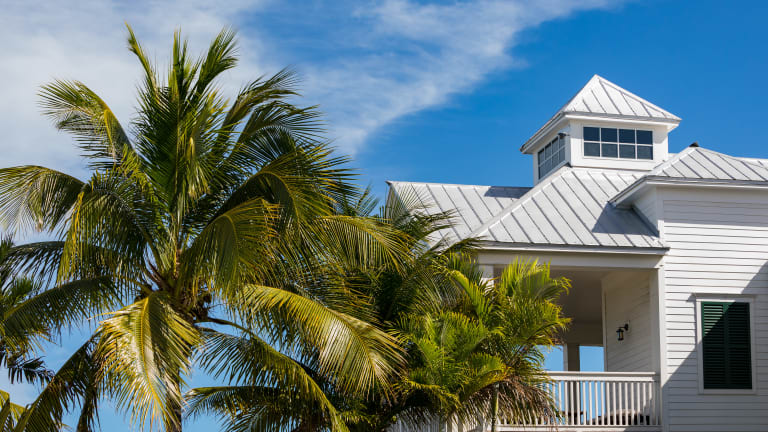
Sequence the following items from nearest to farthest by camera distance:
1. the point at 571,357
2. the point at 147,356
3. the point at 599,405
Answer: the point at 147,356, the point at 599,405, the point at 571,357

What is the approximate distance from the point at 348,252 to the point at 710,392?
807 centimetres

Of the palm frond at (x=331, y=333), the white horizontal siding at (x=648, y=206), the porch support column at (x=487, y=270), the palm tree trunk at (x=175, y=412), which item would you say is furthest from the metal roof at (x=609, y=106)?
the palm tree trunk at (x=175, y=412)

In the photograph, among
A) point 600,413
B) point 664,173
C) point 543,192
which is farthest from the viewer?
point 543,192

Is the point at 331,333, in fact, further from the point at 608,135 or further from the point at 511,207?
the point at 608,135

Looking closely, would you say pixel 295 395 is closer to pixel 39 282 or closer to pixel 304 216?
pixel 304 216

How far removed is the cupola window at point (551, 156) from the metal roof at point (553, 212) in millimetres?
1591

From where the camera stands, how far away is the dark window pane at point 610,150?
22.6 m

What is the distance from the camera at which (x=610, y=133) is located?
75.0ft

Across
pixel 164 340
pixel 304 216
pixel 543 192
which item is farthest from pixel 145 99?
pixel 543 192

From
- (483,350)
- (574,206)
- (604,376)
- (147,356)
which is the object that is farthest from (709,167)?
(147,356)

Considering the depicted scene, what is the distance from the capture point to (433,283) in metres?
14.9

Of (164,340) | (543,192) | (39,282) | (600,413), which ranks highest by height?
(543,192)

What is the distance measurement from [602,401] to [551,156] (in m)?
8.66

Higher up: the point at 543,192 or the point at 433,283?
the point at 543,192
